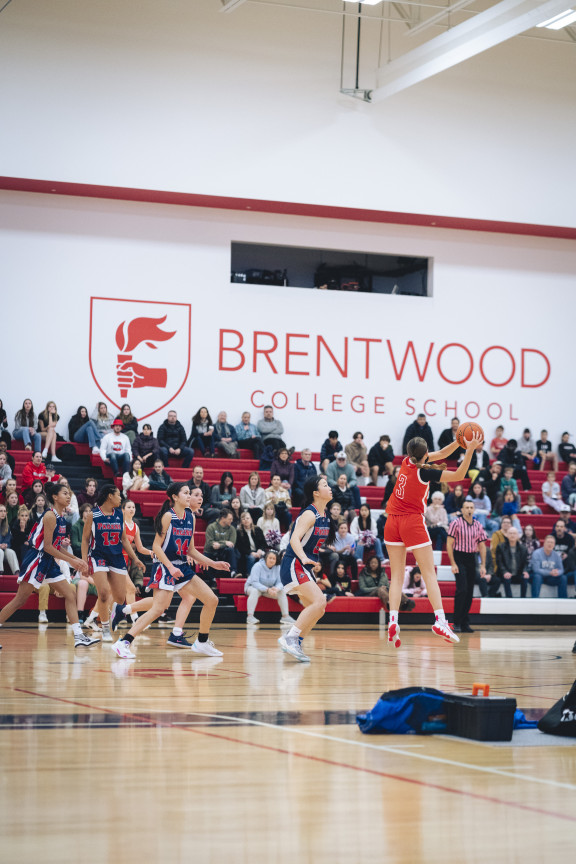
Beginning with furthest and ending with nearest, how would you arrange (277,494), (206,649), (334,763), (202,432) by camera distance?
(202,432) < (277,494) < (206,649) < (334,763)

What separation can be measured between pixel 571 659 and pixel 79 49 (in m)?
15.6

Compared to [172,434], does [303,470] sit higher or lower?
lower

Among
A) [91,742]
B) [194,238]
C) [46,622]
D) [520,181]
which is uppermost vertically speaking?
[520,181]

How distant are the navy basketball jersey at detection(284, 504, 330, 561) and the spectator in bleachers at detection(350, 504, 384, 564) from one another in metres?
7.49

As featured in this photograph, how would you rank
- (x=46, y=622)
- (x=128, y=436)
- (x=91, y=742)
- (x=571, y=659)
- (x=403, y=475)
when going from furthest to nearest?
(x=128, y=436) → (x=46, y=622) → (x=571, y=659) → (x=403, y=475) → (x=91, y=742)

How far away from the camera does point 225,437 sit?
2220 centimetres

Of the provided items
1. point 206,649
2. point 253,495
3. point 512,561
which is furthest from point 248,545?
point 206,649

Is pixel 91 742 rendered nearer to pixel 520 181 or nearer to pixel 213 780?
pixel 213 780

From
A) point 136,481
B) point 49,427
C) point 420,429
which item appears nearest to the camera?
point 136,481

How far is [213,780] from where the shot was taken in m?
4.87

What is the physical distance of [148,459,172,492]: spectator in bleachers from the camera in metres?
20.0

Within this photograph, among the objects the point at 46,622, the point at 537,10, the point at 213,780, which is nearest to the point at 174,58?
the point at 537,10

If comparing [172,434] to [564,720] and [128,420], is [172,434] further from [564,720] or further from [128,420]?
[564,720]

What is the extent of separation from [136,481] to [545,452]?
982 cm
